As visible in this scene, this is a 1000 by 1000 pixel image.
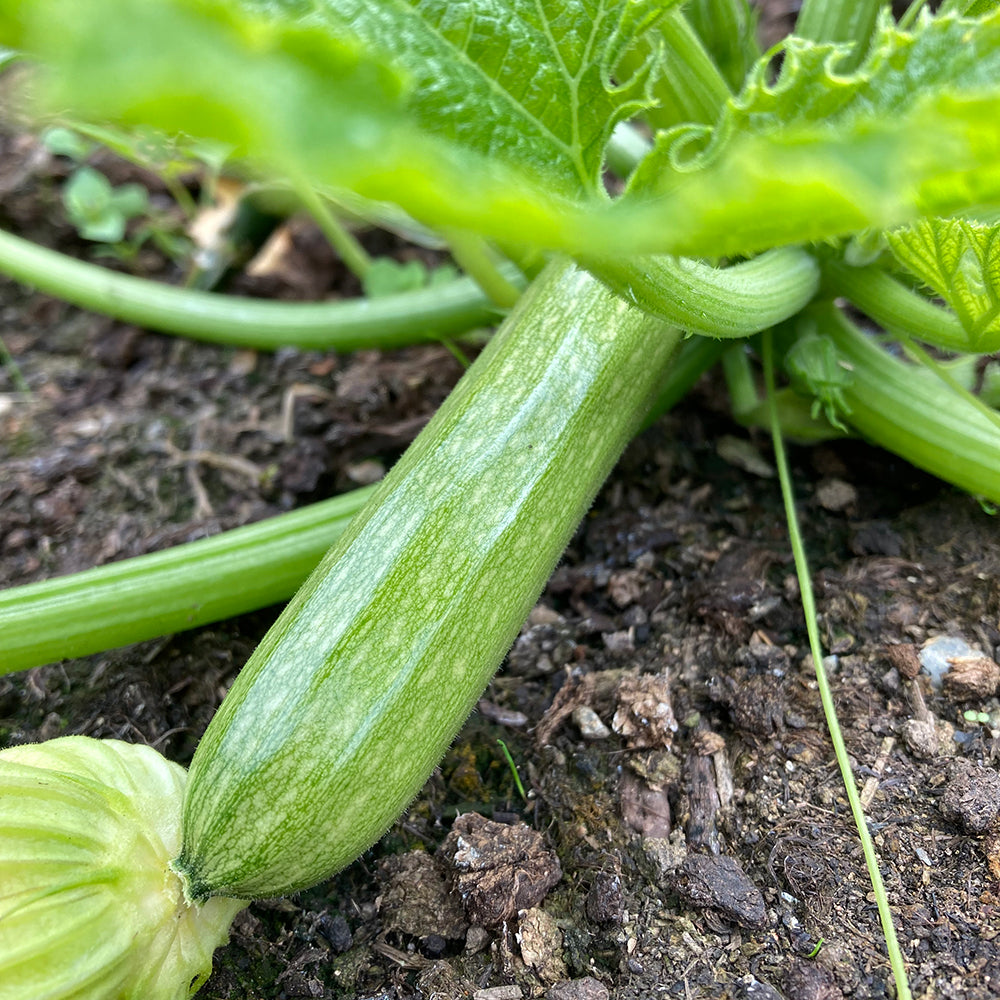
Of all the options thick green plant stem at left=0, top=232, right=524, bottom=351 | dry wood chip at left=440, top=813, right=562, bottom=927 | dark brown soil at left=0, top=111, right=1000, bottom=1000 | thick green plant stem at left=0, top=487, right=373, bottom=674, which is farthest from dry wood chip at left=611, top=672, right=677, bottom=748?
thick green plant stem at left=0, top=232, right=524, bottom=351

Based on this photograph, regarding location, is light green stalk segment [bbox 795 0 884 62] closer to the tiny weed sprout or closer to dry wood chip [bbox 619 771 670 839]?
the tiny weed sprout

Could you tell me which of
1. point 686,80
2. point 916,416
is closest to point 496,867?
point 916,416

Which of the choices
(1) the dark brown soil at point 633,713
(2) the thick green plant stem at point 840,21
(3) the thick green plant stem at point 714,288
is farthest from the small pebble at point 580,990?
(2) the thick green plant stem at point 840,21

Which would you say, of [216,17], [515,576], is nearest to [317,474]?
[515,576]

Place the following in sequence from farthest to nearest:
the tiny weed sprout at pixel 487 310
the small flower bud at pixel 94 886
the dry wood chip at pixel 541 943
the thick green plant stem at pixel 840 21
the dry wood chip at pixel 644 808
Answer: the thick green plant stem at pixel 840 21
the dry wood chip at pixel 644 808
the dry wood chip at pixel 541 943
the small flower bud at pixel 94 886
the tiny weed sprout at pixel 487 310

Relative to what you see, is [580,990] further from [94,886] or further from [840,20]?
[840,20]

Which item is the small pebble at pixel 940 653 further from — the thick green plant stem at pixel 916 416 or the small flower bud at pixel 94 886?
the small flower bud at pixel 94 886

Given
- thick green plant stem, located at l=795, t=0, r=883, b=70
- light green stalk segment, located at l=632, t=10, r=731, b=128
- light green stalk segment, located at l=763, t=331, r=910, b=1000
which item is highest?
thick green plant stem, located at l=795, t=0, r=883, b=70

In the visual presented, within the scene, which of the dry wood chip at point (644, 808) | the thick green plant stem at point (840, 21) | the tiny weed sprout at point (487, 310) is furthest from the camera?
the thick green plant stem at point (840, 21)
